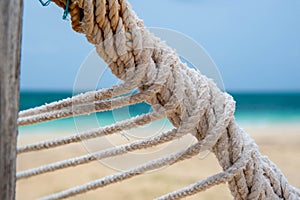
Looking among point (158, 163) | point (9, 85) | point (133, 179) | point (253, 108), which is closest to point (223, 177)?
point (158, 163)

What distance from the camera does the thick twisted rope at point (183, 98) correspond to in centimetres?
54

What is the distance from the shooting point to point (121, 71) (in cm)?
57

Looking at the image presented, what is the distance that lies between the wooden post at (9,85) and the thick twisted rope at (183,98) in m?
0.16

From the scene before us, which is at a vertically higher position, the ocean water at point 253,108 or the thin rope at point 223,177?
the ocean water at point 253,108

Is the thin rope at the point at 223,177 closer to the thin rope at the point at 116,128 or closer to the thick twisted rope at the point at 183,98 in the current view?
the thick twisted rope at the point at 183,98

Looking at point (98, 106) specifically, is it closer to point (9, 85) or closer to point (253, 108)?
point (9, 85)

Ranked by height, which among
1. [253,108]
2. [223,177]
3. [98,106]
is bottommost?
[223,177]

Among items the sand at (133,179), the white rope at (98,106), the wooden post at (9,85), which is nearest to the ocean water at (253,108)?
the sand at (133,179)

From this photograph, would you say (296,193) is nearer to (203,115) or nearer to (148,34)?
(203,115)

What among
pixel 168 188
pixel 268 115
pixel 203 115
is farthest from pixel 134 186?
pixel 268 115

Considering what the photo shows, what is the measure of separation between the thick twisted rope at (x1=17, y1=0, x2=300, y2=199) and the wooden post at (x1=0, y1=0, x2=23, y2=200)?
16cm

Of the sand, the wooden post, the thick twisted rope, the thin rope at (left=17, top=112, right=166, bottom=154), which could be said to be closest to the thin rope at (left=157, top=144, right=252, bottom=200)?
the thick twisted rope

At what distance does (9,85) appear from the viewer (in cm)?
38

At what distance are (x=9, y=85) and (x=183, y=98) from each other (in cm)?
27
